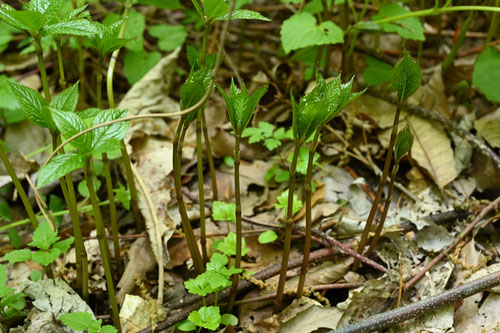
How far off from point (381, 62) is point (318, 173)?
0.89m

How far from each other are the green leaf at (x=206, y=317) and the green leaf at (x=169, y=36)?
1748 mm

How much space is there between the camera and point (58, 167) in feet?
3.36

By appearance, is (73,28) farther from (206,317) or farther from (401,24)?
(401,24)

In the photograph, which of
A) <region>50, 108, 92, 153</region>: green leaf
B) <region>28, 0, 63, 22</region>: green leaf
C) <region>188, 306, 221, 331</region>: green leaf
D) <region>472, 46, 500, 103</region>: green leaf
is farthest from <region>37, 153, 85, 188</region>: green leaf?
<region>472, 46, 500, 103</region>: green leaf

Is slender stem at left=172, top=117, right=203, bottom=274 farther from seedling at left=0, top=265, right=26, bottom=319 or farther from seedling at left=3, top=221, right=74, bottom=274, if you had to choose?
seedling at left=0, top=265, right=26, bottom=319

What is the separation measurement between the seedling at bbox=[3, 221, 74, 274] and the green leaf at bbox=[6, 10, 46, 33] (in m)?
0.69

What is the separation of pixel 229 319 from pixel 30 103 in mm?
944

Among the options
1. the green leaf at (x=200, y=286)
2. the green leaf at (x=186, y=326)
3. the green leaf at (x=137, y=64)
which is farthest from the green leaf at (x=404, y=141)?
the green leaf at (x=137, y=64)

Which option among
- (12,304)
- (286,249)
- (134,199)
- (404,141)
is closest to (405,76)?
(404,141)

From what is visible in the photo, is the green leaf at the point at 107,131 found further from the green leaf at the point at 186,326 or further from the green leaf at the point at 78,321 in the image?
the green leaf at the point at 186,326

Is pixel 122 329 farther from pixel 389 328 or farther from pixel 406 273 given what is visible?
pixel 406 273

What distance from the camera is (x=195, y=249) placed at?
163cm

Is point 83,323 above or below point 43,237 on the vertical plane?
below

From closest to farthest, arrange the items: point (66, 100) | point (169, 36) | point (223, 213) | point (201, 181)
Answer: point (66, 100)
point (201, 181)
point (223, 213)
point (169, 36)
